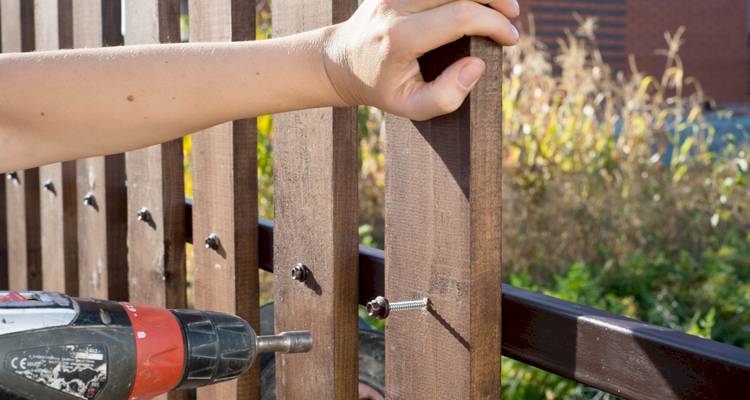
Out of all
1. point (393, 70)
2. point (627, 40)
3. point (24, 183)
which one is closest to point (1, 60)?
point (393, 70)

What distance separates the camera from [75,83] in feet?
4.08

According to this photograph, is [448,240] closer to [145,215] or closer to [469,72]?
[469,72]

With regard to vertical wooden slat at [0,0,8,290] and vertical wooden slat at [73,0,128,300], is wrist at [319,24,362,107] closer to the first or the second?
vertical wooden slat at [73,0,128,300]

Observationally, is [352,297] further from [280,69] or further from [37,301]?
[37,301]

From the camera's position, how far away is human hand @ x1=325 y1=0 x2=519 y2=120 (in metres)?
1.06

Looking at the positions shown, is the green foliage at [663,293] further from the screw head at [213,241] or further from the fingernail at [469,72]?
the fingernail at [469,72]

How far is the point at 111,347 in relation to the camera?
109 centimetres

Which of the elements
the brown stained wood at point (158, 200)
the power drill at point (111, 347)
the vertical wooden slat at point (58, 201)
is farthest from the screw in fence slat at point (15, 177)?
the power drill at point (111, 347)

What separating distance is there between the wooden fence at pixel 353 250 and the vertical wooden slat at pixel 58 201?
0.79 ft

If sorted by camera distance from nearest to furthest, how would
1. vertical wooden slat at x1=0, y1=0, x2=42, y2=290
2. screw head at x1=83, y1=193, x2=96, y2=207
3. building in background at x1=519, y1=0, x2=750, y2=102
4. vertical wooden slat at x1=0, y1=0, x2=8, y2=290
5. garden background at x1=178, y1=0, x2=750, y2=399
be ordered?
screw head at x1=83, y1=193, x2=96, y2=207 → vertical wooden slat at x1=0, y1=0, x2=42, y2=290 → vertical wooden slat at x1=0, y1=0, x2=8, y2=290 → garden background at x1=178, y1=0, x2=750, y2=399 → building in background at x1=519, y1=0, x2=750, y2=102

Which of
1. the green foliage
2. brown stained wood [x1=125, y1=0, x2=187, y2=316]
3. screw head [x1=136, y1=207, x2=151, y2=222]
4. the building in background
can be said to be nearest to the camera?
brown stained wood [x1=125, y1=0, x2=187, y2=316]

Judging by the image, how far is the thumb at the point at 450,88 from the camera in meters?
1.08

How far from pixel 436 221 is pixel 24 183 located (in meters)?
2.06

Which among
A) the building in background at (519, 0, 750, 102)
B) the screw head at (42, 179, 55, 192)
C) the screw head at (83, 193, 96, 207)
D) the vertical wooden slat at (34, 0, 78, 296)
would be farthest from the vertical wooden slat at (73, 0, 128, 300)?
the building in background at (519, 0, 750, 102)
